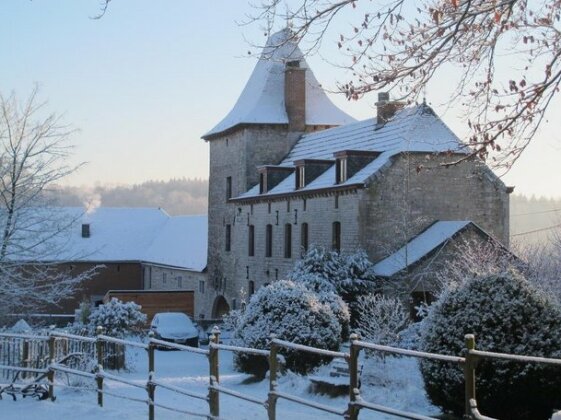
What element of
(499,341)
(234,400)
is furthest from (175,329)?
(499,341)

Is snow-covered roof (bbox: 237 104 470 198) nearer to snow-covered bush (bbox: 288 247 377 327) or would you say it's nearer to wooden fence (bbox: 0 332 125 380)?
snow-covered bush (bbox: 288 247 377 327)

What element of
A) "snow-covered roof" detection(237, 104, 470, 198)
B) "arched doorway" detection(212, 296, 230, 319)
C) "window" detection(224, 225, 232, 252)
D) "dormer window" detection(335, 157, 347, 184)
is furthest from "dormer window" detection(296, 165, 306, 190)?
"arched doorway" detection(212, 296, 230, 319)

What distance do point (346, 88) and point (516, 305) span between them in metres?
4.71

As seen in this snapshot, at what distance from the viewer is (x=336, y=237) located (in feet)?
113

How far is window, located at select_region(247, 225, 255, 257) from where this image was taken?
41987 millimetres

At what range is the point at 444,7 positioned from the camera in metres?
10.1

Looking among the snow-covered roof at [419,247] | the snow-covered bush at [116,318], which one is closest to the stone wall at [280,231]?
the snow-covered roof at [419,247]

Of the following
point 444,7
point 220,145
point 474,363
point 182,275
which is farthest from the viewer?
point 182,275

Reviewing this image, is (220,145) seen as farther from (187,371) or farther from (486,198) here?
(187,371)

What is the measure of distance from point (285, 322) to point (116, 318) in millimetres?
10554

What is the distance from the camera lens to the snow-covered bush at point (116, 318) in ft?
102

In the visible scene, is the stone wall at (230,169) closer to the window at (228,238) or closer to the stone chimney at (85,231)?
the window at (228,238)

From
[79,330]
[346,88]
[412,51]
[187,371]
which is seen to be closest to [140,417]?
[346,88]

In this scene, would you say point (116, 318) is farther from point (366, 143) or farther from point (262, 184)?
point (366, 143)
